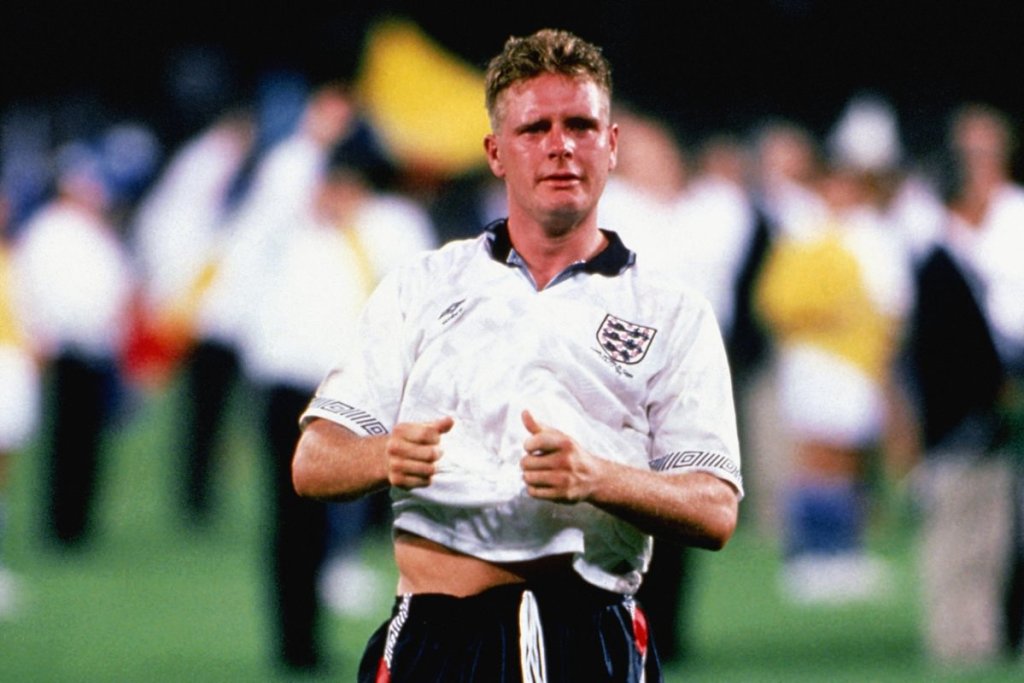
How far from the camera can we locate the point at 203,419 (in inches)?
697

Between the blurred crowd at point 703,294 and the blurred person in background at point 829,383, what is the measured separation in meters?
0.02

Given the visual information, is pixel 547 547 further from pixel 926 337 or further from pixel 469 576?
pixel 926 337

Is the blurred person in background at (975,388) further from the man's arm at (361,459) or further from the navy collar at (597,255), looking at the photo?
the man's arm at (361,459)

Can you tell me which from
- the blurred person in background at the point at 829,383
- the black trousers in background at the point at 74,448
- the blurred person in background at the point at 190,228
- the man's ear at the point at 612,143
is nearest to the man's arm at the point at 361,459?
the man's ear at the point at 612,143

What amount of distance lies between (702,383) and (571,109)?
0.66 m

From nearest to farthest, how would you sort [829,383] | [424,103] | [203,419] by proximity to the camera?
[829,383]
[203,419]
[424,103]

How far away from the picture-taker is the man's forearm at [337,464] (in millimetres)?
4859

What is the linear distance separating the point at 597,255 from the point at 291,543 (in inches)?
233

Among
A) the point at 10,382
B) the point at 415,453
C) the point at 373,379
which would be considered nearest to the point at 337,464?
the point at 373,379

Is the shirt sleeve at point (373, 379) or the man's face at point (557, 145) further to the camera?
the shirt sleeve at point (373, 379)

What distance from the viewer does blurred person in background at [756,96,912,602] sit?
13.8 metres

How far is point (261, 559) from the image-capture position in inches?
594

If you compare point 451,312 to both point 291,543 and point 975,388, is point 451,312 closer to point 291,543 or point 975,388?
point 291,543

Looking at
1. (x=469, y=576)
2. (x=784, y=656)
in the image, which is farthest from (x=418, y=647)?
(x=784, y=656)
